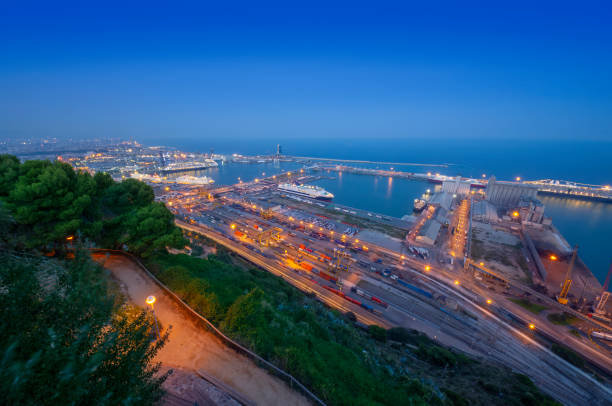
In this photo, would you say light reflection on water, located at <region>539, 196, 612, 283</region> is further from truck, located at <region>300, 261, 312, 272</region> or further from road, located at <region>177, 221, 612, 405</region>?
truck, located at <region>300, 261, 312, 272</region>

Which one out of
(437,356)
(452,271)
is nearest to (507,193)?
(452,271)

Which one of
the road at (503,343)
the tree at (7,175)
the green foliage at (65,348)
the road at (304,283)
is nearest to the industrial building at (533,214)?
the road at (503,343)

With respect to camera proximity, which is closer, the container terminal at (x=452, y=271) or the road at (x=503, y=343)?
the road at (x=503, y=343)

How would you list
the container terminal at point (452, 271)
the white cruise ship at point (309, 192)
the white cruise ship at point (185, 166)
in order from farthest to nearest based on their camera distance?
the white cruise ship at point (185, 166) < the white cruise ship at point (309, 192) < the container terminal at point (452, 271)

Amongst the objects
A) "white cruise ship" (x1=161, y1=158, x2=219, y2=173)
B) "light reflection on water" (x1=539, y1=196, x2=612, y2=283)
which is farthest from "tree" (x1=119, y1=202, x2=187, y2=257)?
"white cruise ship" (x1=161, y1=158, x2=219, y2=173)

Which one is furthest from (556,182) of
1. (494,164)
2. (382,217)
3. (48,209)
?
(48,209)

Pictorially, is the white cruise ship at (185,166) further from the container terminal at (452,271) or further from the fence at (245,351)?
the fence at (245,351)

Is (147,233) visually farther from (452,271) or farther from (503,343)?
(452,271)

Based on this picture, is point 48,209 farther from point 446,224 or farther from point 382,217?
point 446,224
